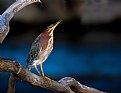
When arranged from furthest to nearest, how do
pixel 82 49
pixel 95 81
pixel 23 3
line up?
pixel 82 49 → pixel 95 81 → pixel 23 3

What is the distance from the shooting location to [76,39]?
2459mm

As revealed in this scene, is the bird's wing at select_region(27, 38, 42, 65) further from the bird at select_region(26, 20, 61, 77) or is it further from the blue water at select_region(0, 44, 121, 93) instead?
the blue water at select_region(0, 44, 121, 93)

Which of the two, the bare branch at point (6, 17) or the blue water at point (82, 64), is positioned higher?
the blue water at point (82, 64)

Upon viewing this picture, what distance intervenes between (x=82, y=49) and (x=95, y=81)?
12.1 inches

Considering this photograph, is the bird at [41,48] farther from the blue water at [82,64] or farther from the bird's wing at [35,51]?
Result: the blue water at [82,64]

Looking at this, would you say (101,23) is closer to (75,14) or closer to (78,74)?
(75,14)

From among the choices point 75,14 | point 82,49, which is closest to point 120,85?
point 82,49

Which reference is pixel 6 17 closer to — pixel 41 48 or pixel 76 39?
pixel 41 48

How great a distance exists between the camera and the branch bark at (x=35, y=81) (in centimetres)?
94

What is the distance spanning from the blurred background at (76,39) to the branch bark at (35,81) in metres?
0.98

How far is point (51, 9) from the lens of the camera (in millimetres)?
2312

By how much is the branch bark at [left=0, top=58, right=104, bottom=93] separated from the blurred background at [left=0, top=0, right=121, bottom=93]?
98 centimetres

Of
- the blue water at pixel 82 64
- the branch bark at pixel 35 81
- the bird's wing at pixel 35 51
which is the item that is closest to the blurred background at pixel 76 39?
the blue water at pixel 82 64

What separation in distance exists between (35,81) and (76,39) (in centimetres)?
146
